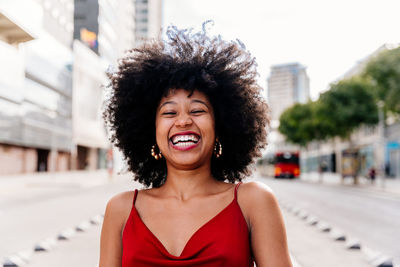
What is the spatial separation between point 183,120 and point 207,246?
2.08 ft

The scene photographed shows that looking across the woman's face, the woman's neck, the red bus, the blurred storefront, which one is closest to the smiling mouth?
the woman's face

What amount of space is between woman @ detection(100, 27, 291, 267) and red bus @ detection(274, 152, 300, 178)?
137 feet

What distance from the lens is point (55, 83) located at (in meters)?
48.2

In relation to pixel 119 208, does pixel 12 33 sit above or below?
above

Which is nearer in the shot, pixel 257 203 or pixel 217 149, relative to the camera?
pixel 257 203

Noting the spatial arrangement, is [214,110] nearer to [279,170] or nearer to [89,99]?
[279,170]

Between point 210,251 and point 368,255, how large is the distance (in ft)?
17.3

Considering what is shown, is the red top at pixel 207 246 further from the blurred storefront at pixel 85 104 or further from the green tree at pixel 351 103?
the blurred storefront at pixel 85 104

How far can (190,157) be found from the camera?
2357mm

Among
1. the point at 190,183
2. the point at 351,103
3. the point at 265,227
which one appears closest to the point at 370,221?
the point at 190,183

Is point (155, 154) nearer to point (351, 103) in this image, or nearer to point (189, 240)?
point (189, 240)

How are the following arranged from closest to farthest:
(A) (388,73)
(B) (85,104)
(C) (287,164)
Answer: (A) (388,73) < (C) (287,164) < (B) (85,104)

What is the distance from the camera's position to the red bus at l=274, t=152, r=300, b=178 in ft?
144

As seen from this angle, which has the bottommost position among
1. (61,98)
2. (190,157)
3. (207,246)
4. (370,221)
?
(370,221)
